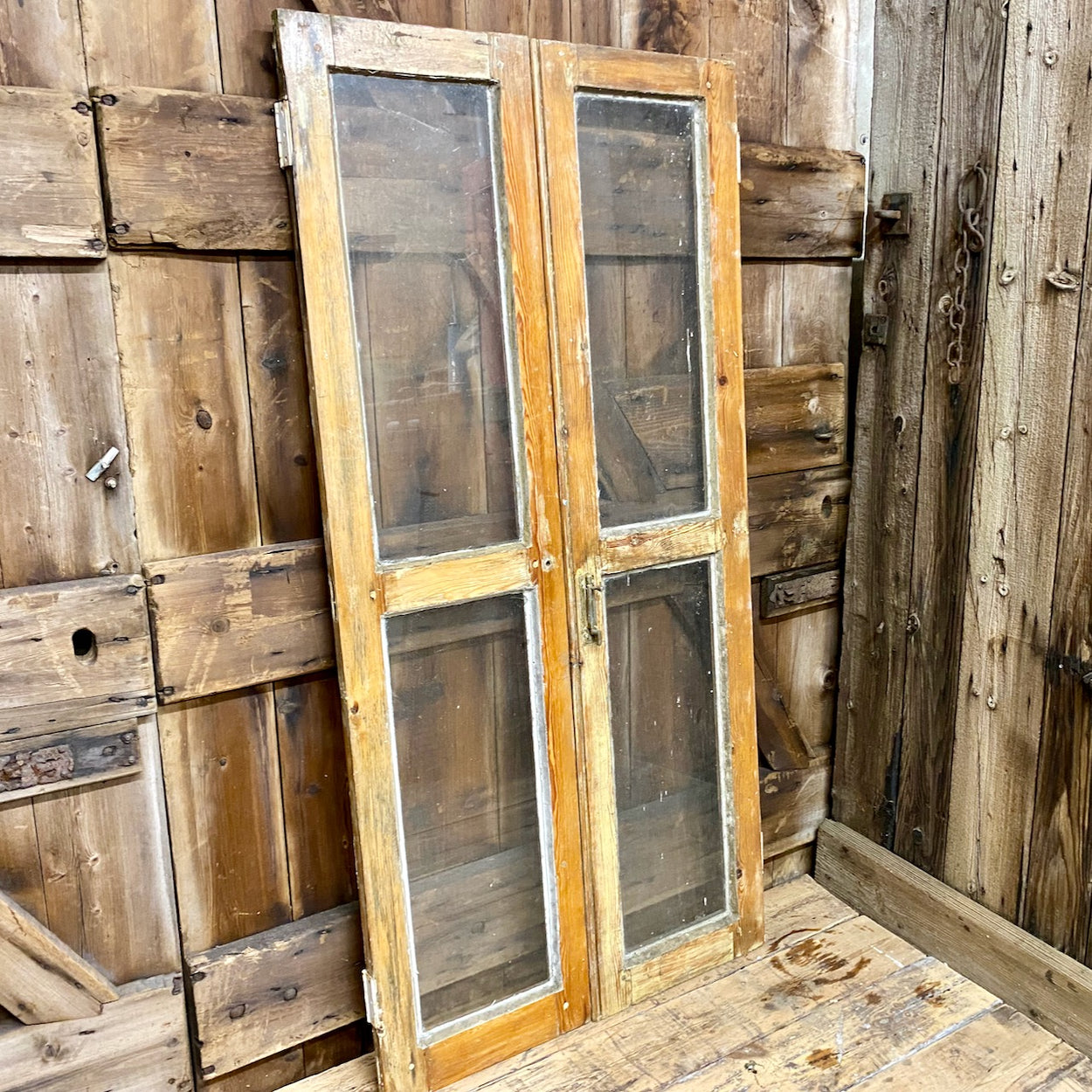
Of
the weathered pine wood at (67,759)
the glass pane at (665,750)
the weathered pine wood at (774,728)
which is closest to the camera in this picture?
the weathered pine wood at (67,759)

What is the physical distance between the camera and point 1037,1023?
1.88m

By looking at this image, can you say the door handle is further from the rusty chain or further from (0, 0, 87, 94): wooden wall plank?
(0, 0, 87, 94): wooden wall plank

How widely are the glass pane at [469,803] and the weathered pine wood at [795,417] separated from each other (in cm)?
72

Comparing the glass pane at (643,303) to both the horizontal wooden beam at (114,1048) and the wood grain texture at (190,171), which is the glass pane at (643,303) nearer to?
the wood grain texture at (190,171)

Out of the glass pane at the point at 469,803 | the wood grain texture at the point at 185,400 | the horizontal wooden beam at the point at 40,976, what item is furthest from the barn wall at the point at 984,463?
the horizontal wooden beam at the point at 40,976

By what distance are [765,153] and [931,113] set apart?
0.32m

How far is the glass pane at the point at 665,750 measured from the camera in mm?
1896

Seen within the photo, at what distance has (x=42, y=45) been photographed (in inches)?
54.3

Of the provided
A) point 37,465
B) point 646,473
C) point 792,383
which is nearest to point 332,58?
point 37,465

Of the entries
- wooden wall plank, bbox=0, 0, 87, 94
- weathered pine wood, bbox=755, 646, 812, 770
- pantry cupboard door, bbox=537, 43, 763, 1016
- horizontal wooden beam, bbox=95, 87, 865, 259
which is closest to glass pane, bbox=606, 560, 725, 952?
pantry cupboard door, bbox=537, 43, 763, 1016

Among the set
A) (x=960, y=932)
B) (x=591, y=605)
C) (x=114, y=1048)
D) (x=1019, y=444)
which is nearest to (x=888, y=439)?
(x=1019, y=444)

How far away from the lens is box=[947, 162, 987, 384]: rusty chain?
1.85 m

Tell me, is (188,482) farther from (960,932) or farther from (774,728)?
(960,932)

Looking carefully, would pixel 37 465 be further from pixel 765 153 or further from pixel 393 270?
pixel 765 153
